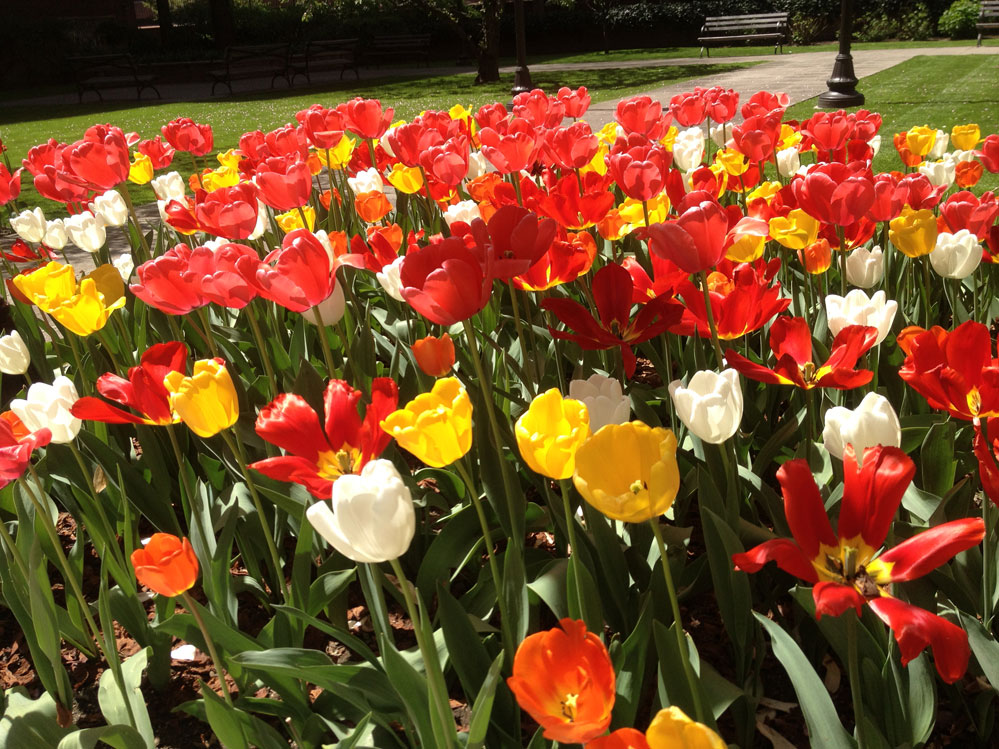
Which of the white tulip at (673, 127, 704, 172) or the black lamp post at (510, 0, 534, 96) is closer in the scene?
the white tulip at (673, 127, 704, 172)

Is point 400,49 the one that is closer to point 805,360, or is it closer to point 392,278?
point 392,278

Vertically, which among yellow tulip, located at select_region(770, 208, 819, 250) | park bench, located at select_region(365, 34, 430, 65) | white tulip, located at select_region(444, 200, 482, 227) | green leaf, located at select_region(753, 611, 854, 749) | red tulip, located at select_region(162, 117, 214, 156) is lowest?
green leaf, located at select_region(753, 611, 854, 749)

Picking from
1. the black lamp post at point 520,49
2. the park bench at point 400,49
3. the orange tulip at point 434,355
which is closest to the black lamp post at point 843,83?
the black lamp post at point 520,49

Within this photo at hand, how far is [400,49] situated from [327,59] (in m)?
2.26

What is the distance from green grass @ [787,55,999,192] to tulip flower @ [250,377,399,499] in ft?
17.4

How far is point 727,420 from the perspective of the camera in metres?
1.26

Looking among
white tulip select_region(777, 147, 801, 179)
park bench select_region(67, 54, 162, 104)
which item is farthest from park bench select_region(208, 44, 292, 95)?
white tulip select_region(777, 147, 801, 179)

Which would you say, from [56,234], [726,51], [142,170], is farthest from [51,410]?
[726,51]

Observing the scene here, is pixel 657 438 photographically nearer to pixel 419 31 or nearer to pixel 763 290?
pixel 763 290

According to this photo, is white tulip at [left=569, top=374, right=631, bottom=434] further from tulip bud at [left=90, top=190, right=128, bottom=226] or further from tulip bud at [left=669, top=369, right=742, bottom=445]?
tulip bud at [left=90, top=190, right=128, bottom=226]

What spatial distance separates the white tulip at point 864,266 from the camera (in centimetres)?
216

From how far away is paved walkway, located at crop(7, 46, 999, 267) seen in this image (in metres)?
11.6

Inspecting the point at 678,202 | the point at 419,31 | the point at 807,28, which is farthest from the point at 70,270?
the point at 419,31

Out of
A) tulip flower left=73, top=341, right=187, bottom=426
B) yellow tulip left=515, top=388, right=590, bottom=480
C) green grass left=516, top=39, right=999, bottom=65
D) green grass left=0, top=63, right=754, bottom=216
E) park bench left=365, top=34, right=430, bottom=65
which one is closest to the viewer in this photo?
yellow tulip left=515, top=388, right=590, bottom=480
